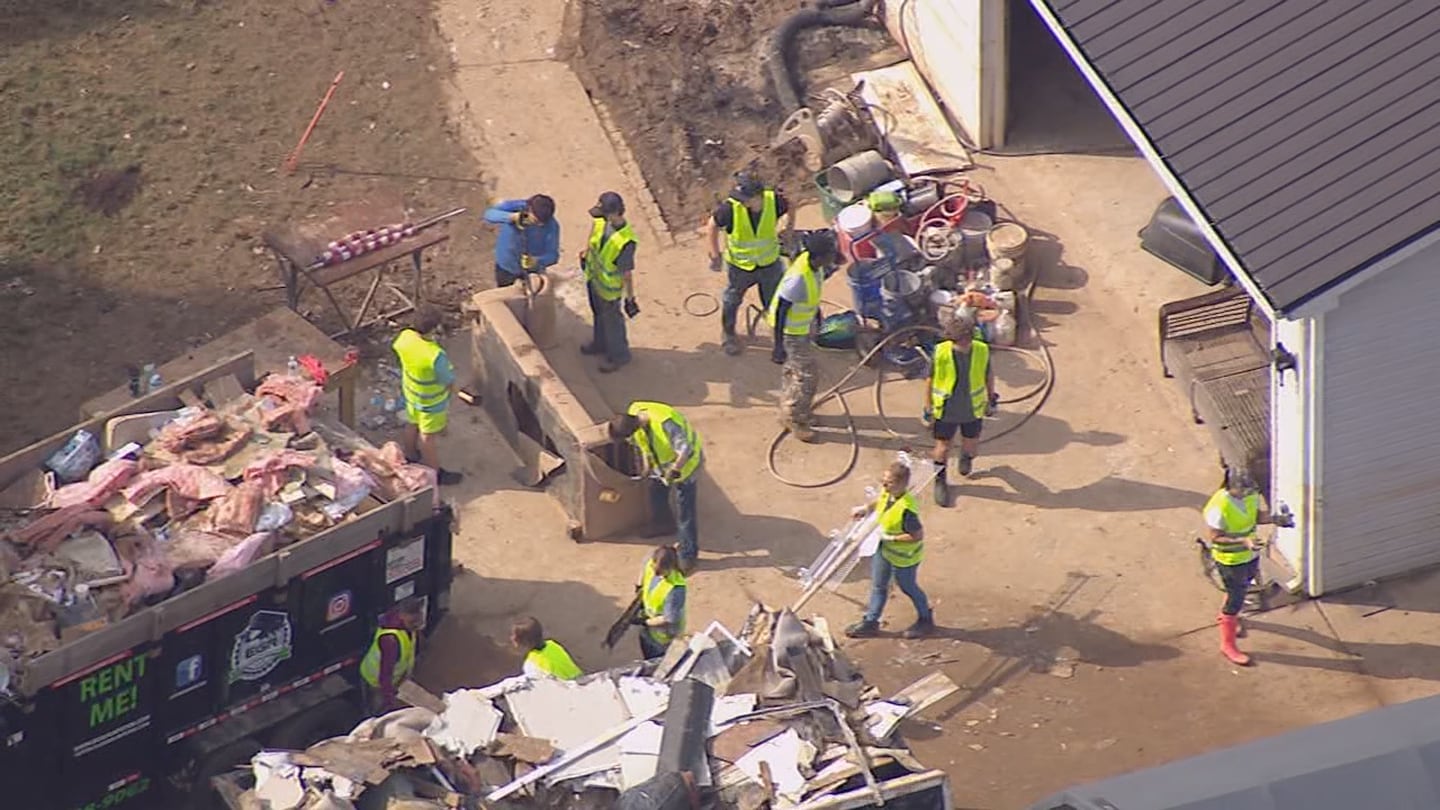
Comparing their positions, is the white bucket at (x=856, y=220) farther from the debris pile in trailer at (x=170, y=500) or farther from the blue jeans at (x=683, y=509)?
the debris pile in trailer at (x=170, y=500)

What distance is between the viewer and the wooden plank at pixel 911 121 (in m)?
24.4

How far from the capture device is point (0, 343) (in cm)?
2264

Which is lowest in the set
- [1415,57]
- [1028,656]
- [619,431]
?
[1028,656]

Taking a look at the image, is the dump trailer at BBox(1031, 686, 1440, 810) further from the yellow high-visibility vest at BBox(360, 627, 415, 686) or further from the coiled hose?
the coiled hose

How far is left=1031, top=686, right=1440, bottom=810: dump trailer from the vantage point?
51.1 feet

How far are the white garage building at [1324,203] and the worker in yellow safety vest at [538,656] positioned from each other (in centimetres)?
572

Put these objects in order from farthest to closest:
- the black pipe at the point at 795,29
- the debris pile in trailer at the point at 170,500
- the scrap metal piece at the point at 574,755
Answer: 1. the black pipe at the point at 795,29
2. the debris pile in trailer at the point at 170,500
3. the scrap metal piece at the point at 574,755

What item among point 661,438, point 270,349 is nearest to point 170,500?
point 270,349

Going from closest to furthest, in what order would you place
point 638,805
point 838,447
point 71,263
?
point 638,805, point 838,447, point 71,263

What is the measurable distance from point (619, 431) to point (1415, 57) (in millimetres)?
6670

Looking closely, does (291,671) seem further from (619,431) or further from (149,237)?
(149,237)

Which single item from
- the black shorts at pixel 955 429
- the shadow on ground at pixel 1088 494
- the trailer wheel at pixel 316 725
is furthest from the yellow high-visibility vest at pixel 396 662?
the shadow on ground at pixel 1088 494

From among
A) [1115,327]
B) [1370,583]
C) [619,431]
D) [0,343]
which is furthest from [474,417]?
[1370,583]

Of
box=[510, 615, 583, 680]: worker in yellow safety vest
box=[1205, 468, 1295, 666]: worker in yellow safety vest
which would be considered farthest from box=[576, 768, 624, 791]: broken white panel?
box=[1205, 468, 1295, 666]: worker in yellow safety vest
